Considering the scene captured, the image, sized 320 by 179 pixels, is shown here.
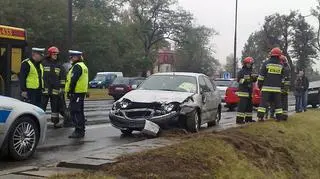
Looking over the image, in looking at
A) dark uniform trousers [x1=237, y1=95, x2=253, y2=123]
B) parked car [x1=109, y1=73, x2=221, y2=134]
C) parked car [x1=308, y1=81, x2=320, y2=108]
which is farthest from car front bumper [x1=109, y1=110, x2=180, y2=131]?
parked car [x1=308, y1=81, x2=320, y2=108]

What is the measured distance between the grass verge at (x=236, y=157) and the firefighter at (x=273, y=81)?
1238mm

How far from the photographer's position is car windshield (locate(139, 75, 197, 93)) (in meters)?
12.9

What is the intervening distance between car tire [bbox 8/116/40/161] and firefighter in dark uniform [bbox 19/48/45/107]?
3.38 metres

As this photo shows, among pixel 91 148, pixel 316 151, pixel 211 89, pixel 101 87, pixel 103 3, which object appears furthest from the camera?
pixel 103 3

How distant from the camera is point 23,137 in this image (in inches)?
330

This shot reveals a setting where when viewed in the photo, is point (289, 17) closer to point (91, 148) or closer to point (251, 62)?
point (251, 62)

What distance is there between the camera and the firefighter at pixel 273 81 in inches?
548

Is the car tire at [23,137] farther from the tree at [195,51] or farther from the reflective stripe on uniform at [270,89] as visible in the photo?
the tree at [195,51]

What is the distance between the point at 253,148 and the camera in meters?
9.33

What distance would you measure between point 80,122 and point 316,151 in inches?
181

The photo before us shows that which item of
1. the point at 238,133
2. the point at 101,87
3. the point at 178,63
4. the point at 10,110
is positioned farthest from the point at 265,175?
the point at 178,63

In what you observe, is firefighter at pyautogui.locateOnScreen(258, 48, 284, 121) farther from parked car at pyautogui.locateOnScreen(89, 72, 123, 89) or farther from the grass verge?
parked car at pyautogui.locateOnScreen(89, 72, 123, 89)

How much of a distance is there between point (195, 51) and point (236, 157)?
7499 cm

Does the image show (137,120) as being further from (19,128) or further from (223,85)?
(223,85)
